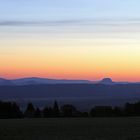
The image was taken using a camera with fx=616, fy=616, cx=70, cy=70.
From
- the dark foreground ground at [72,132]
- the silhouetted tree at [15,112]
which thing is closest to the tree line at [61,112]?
the silhouetted tree at [15,112]

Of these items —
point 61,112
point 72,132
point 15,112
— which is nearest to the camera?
point 72,132

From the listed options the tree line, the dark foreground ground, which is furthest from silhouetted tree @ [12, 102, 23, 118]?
the dark foreground ground

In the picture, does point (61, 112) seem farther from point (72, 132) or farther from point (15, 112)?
point (72, 132)

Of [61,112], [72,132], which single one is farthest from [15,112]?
[72,132]

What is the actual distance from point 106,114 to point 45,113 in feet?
37.0

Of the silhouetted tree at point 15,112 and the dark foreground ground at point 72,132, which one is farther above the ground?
the silhouetted tree at point 15,112

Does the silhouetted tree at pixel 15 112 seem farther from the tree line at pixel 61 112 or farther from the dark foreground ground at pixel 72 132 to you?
the dark foreground ground at pixel 72 132

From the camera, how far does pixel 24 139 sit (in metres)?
40.1

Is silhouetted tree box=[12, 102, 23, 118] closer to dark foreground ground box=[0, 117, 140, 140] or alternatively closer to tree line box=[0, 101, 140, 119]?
tree line box=[0, 101, 140, 119]

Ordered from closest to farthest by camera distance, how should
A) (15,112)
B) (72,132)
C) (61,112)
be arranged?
1. (72,132)
2. (15,112)
3. (61,112)

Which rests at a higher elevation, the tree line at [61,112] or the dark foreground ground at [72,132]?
the tree line at [61,112]

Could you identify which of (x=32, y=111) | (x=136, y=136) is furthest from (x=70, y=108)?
(x=136, y=136)

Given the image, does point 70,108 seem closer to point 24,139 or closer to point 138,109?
point 138,109

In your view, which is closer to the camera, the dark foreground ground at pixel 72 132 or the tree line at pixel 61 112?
the dark foreground ground at pixel 72 132
